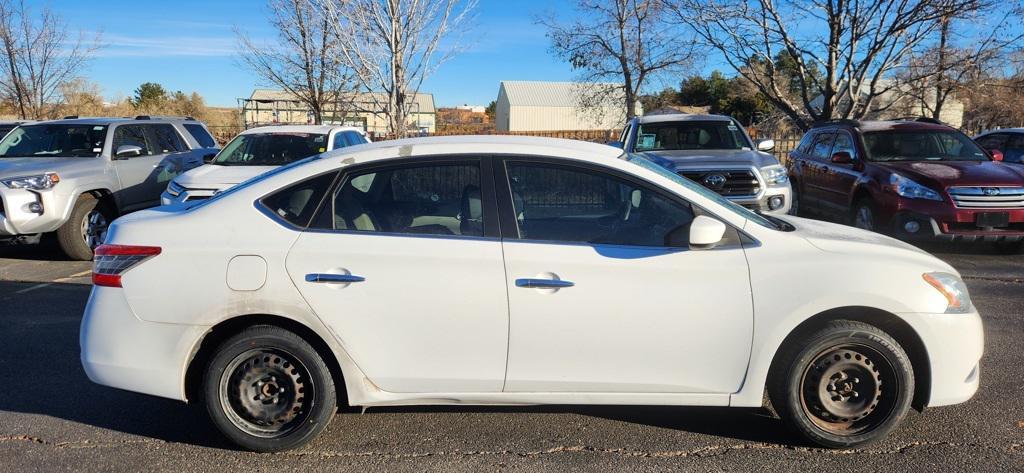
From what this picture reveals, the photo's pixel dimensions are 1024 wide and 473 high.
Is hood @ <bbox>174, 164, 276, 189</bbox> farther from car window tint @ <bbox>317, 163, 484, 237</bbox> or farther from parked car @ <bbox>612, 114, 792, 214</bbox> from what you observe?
car window tint @ <bbox>317, 163, 484, 237</bbox>

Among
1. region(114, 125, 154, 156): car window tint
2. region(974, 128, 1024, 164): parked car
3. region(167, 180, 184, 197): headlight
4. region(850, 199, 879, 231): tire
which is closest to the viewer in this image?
region(167, 180, 184, 197): headlight

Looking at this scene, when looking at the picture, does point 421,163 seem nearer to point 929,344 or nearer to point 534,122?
point 929,344

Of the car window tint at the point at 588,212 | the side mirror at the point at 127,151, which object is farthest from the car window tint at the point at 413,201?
the side mirror at the point at 127,151

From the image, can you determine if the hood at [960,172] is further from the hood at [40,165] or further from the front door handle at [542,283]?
the hood at [40,165]

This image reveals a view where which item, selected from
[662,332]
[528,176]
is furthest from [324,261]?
[662,332]

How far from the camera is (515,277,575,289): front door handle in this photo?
11.4ft

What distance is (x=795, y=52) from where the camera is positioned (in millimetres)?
15664

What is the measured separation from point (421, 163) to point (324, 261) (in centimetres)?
72

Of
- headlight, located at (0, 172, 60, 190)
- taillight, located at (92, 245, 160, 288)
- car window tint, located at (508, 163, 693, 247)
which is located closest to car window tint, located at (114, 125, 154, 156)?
headlight, located at (0, 172, 60, 190)

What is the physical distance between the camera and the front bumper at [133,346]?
3.61 m

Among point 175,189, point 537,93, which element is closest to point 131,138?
point 175,189

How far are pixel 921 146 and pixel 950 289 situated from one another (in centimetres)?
720

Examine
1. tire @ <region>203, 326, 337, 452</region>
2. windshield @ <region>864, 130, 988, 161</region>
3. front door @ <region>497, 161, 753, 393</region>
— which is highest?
windshield @ <region>864, 130, 988, 161</region>

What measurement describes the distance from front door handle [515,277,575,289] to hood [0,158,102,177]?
7.80 meters
